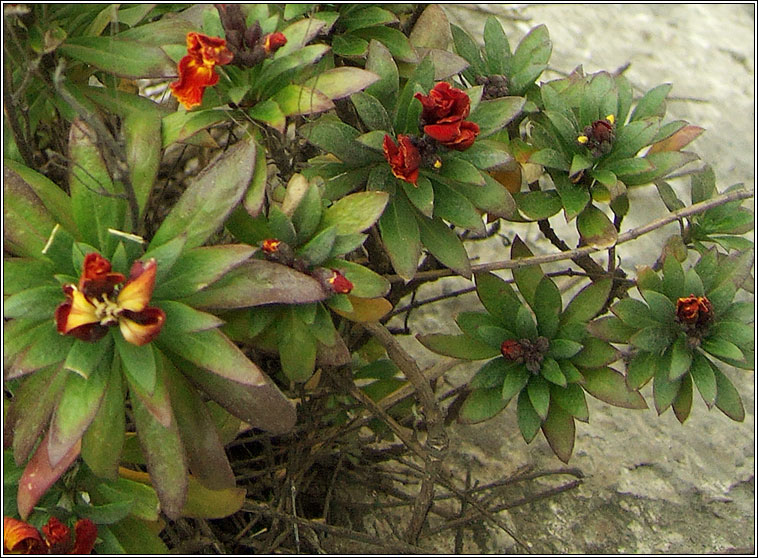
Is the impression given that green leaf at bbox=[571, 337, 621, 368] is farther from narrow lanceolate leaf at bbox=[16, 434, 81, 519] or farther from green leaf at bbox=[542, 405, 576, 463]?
narrow lanceolate leaf at bbox=[16, 434, 81, 519]

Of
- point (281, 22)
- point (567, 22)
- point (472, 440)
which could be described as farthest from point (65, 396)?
point (567, 22)

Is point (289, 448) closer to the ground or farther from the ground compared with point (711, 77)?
closer to the ground

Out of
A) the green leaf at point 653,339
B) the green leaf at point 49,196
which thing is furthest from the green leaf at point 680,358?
the green leaf at point 49,196

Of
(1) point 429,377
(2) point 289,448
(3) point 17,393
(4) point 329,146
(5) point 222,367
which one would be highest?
(4) point 329,146

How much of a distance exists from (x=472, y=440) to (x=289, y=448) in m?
0.39

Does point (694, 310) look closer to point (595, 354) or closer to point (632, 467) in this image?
point (595, 354)

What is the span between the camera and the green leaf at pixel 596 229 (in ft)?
3.80

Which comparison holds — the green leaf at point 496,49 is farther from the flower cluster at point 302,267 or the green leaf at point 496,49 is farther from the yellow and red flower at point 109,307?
the yellow and red flower at point 109,307

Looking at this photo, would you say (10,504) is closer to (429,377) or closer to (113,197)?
(113,197)

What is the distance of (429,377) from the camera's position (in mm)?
1324

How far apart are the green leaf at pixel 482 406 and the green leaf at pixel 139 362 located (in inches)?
19.2

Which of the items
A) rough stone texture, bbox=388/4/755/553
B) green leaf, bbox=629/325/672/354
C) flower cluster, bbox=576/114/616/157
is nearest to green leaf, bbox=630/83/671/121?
flower cluster, bbox=576/114/616/157

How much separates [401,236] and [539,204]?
0.23 metres

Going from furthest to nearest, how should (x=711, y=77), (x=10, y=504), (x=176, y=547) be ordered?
(x=711, y=77), (x=176, y=547), (x=10, y=504)
